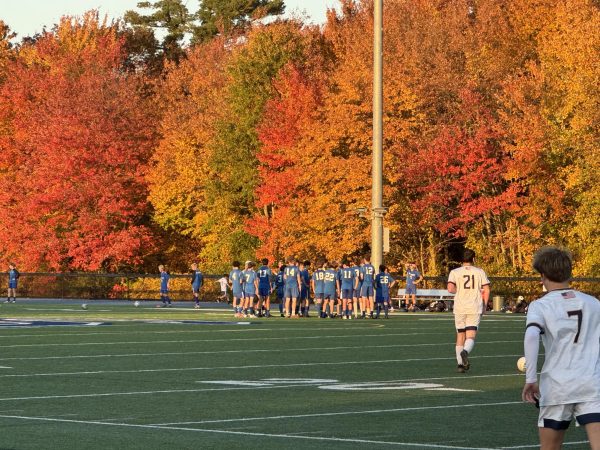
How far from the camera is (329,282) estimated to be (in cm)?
4353

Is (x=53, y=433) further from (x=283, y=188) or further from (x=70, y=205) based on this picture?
(x=70, y=205)

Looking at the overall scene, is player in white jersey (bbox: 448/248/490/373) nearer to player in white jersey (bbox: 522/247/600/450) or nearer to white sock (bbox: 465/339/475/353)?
white sock (bbox: 465/339/475/353)

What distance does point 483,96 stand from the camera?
61.6m

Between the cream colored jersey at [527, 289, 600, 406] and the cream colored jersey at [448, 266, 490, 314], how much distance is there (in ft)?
43.2

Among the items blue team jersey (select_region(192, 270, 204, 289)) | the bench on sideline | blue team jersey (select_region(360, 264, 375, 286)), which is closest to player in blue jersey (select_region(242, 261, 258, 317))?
blue team jersey (select_region(360, 264, 375, 286))

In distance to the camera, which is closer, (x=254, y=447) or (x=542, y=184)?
(x=254, y=447)

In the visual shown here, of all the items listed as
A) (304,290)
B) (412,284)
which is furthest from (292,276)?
(412,284)

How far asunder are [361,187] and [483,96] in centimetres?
679

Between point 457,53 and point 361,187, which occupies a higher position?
Answer: point 457,53

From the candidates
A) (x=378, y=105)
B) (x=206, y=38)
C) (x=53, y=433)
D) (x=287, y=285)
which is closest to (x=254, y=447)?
(x=53, y=433)

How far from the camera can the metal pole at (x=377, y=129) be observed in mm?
46062

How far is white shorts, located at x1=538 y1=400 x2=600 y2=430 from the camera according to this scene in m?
8.48

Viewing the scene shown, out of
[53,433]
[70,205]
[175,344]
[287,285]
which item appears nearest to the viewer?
[53,433]

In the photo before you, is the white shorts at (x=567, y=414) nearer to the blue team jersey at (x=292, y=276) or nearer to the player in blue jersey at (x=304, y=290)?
the blue team jersey at (x=292, y=276)
